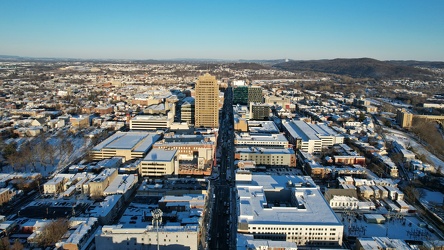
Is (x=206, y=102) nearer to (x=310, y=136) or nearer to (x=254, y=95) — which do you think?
(x=310, y=136)

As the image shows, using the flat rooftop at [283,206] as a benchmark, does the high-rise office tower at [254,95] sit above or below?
above

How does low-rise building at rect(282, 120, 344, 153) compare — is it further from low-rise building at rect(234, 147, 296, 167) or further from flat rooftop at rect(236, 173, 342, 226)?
flat rooftop at rect(236, 173, 342, 226)

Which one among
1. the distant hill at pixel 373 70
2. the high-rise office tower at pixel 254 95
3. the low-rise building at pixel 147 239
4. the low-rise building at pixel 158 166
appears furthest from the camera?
the distant hill at pixel 373 70

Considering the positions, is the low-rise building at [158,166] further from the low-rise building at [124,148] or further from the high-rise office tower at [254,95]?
the high-rise office tower at [254,95]

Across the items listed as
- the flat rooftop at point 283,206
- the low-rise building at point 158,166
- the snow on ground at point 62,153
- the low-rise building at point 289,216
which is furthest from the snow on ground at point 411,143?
the snow on ground at point 62,153

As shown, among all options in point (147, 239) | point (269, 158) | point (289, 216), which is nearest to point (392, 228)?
point (289, 216)

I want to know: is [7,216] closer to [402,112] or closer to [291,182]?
[291,182]

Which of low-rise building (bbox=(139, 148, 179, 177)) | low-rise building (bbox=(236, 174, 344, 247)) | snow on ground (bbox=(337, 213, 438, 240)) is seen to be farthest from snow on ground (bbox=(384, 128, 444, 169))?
low-rise building (bbox=(139, 148, 179, 177))
